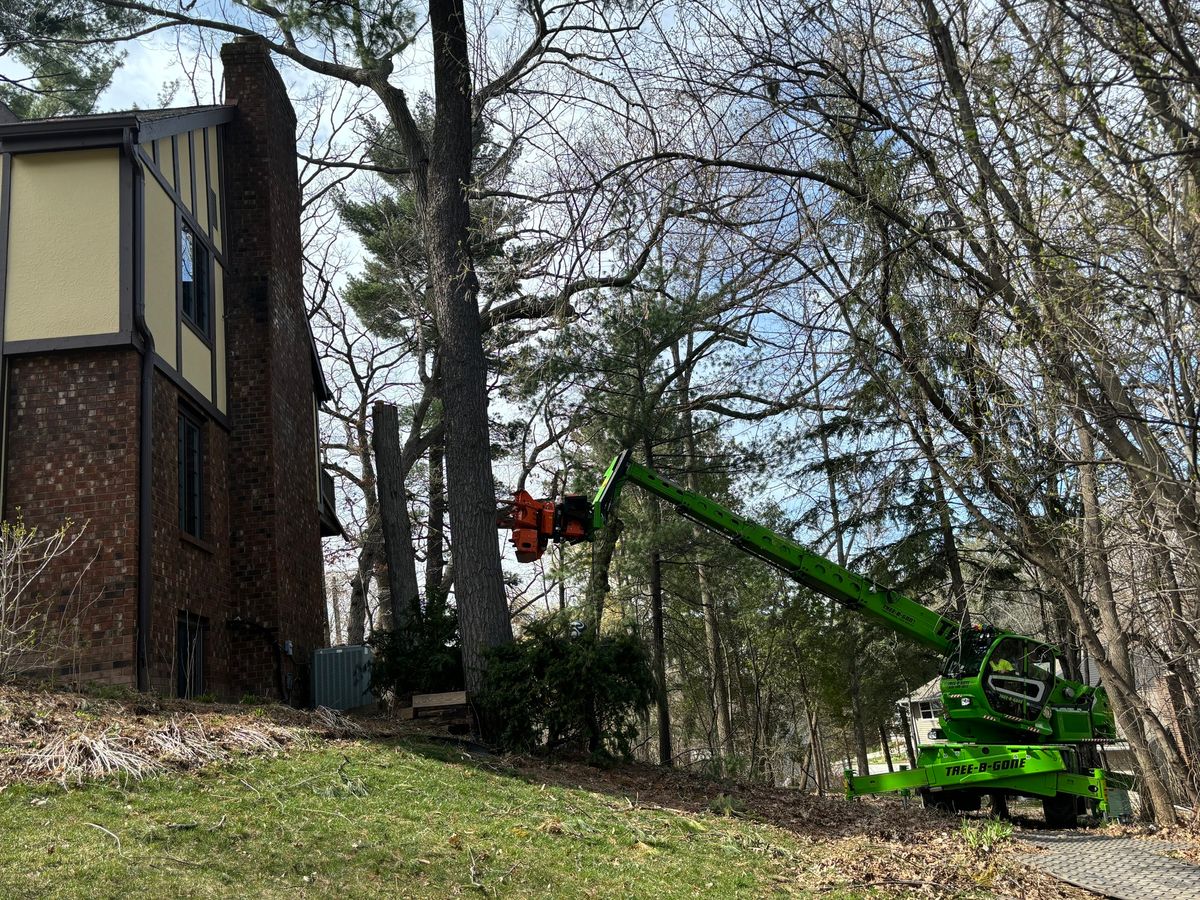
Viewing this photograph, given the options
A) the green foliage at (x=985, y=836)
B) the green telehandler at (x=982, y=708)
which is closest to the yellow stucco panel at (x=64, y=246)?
the green telehandler at (x=982, y=708)

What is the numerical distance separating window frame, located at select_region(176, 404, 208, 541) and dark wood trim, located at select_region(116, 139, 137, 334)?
5.94 feet

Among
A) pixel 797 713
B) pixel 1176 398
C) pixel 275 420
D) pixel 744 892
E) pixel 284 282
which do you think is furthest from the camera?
pixel 797 713

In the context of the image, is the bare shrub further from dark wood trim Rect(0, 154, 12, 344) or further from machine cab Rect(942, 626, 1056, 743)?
machine cab Rect(942, 626, 1056, 743)

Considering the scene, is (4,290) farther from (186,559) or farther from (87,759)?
(87,759)

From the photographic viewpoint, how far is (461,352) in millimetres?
13977

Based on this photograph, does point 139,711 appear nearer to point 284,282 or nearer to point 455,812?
point 455,812

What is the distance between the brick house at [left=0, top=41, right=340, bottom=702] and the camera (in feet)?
37.8

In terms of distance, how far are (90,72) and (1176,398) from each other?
19065 mm

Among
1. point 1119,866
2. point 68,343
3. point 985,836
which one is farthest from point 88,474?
point 1119,866

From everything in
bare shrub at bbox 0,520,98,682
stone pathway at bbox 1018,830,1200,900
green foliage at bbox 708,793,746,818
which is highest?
bare shrub at bbox 0,520,98,682

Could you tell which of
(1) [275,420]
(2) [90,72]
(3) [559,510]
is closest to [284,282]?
(1) [275,420]

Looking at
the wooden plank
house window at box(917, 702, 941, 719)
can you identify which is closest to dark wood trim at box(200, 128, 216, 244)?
the wooden plank

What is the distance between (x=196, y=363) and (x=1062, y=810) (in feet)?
40.6

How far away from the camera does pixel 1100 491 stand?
8750 mm
